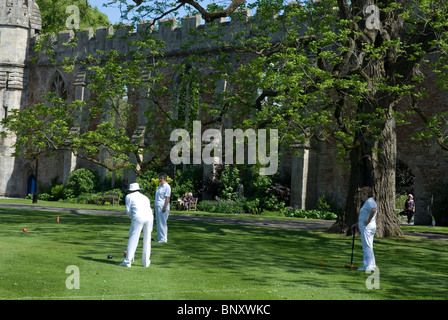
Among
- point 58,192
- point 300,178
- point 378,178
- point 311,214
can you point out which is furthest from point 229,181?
point 378,178

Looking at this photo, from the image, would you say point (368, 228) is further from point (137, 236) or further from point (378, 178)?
point (378, 178)

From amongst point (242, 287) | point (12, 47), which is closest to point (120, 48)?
point (12, 47)

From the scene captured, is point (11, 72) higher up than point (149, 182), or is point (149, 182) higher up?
point (11, 72)

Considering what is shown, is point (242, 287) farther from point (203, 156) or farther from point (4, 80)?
point (4, 80)

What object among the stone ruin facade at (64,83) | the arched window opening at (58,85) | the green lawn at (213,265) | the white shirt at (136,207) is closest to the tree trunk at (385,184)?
the green lawn at (213,265)

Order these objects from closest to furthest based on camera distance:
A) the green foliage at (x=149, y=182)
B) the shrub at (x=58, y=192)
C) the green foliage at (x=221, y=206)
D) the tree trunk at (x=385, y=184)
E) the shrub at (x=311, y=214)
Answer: the tree trunk at (x=385, y=184) → the shrub at (x=311, y=214) → the green foliage at (x=221, y=206) → the green foliage at (x=149, y=182) → the shrub at (x=58, y=192)

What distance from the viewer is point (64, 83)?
1699 inches

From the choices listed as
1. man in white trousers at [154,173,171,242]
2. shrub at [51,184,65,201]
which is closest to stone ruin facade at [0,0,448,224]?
shrub at [51,184,65,201]

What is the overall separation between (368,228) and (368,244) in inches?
13.8

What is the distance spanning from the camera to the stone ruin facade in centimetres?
3002

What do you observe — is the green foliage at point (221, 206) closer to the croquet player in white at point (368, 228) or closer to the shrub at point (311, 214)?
the shrub at point (311, 214)

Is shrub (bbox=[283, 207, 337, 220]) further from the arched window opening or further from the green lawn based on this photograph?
the arched window opening

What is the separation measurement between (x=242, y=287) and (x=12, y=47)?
3647cm

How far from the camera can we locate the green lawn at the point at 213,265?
961cm
